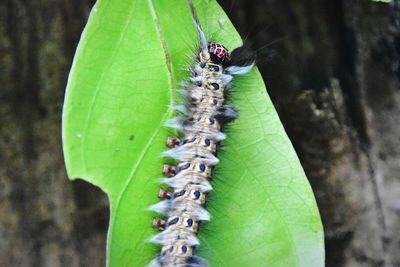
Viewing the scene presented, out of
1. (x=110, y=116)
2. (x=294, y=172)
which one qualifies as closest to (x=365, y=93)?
(x=294, y=172)

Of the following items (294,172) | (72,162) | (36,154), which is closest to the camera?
(72,162)

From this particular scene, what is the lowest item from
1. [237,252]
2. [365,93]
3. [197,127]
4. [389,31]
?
[237,252]

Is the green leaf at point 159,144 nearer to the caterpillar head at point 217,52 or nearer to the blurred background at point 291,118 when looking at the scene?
the caterpillar head at point 217,52

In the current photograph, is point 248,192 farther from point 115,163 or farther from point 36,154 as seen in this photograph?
point 36,154

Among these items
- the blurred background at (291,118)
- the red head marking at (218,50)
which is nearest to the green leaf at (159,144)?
the red head marking at (218,50)

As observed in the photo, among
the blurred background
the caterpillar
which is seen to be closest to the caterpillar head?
the caterpillar

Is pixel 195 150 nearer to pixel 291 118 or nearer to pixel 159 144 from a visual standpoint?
pixel 159 144

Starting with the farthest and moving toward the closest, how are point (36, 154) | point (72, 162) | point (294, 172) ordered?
1. point (36, 154)
2. point (294, 172)
3. point (72, 162)

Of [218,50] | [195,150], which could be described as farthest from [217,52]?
[195,150]
